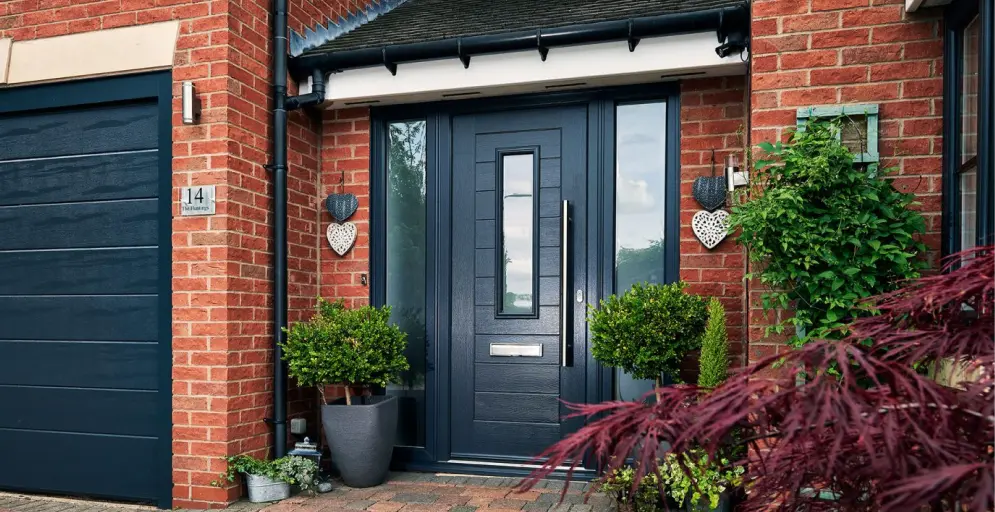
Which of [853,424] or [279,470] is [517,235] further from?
[853,424]

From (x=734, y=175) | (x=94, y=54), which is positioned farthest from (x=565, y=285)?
(x=94, y=54)

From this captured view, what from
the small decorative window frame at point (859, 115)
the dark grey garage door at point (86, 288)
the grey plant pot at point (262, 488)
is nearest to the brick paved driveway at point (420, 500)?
the grey plant pot at point (262, 488)

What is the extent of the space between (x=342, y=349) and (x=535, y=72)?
74.6 inches

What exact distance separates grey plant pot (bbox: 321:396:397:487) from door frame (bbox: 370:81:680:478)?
0.45 meters

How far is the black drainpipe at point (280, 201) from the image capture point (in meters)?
4.50

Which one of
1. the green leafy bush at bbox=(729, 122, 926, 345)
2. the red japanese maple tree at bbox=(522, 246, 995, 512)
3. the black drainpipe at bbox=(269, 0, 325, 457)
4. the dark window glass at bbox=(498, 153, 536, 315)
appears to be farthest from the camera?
the dark window glass at bbox=(498, 153, 536, 315)

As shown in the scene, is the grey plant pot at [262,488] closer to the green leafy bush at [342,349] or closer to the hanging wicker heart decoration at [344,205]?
the green leafy bush at [342,349]

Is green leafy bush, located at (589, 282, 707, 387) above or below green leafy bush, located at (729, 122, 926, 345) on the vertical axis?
below

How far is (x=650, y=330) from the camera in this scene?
3.85 meters

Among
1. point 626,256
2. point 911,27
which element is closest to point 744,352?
point 626,256

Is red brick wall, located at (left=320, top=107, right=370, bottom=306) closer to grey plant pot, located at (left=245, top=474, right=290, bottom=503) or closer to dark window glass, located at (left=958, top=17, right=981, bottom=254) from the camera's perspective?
grey plant pot, located at (left=245, top=474, right=290, bottom=503)

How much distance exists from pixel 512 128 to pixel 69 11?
2711mm

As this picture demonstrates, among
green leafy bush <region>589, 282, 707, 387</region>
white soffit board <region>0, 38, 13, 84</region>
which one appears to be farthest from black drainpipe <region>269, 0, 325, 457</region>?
green leafy bush <region>589, 282, 707, 387</region>

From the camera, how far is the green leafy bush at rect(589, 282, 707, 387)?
153 inches
